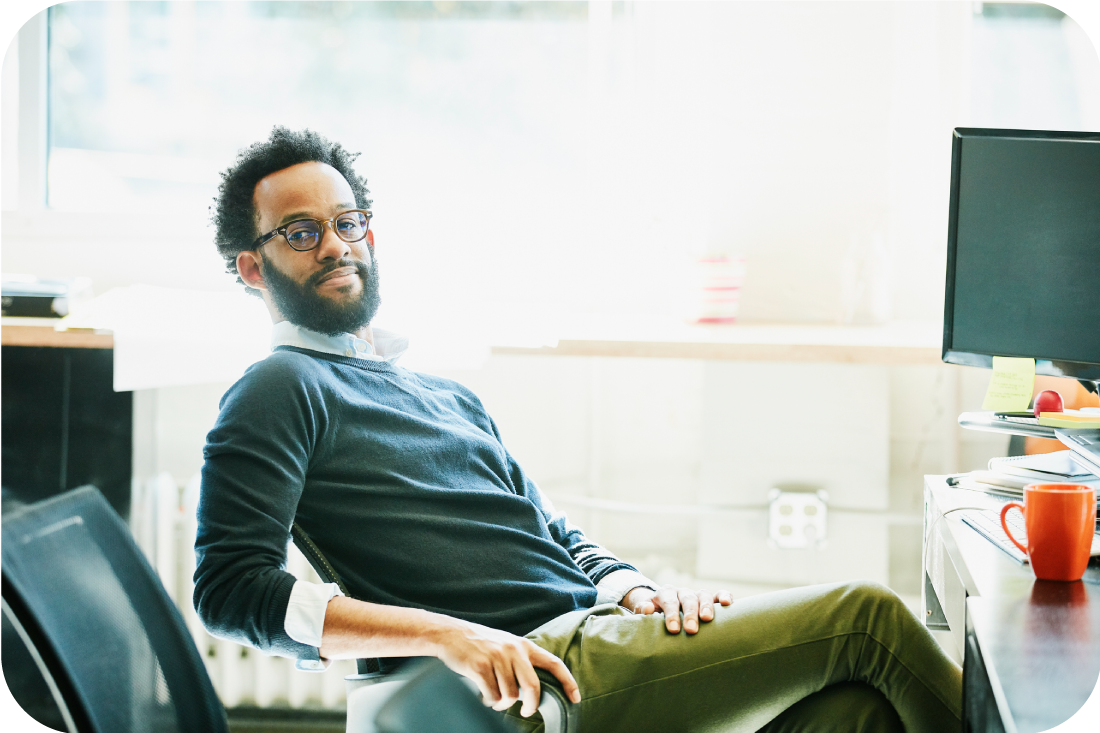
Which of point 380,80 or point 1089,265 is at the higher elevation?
point 380,80

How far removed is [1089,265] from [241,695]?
196 centimetres

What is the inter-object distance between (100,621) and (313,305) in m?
0.58

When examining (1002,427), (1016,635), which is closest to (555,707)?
(1016,635)

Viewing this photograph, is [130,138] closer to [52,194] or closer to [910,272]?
[52,194]

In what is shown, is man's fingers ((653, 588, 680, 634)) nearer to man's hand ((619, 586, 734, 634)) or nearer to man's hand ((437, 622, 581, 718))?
man's hand ((619, 586, 734, 634))

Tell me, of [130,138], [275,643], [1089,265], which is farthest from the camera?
[130,138]

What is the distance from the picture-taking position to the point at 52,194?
2375mm

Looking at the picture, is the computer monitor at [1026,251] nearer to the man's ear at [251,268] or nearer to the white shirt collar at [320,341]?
the white shirt collar at [320,341]

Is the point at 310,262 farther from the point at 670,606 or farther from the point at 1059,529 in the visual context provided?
the point at 1059,529

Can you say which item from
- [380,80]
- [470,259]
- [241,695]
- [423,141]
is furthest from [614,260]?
[241,695]

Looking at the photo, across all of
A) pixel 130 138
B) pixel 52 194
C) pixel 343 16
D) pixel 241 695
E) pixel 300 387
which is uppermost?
pixel 343 16

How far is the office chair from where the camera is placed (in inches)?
41.2

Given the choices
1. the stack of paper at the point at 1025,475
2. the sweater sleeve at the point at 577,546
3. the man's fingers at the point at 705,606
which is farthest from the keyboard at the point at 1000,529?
the sweater sleeve at the point at 577,546

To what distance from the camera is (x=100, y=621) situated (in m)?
0.91
